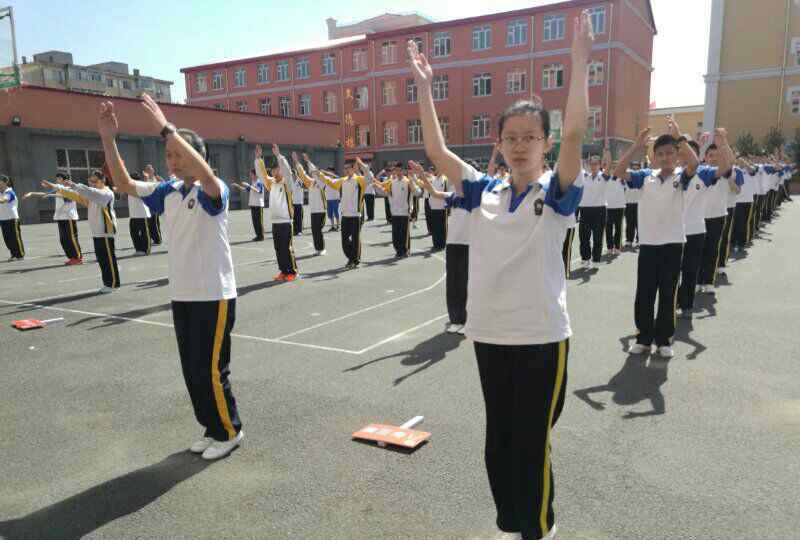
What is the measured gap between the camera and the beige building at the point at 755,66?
131ft

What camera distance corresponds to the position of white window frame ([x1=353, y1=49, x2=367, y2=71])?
5084 cm

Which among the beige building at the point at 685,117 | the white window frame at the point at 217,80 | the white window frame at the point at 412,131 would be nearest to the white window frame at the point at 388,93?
the white window frame at the point at 412,131

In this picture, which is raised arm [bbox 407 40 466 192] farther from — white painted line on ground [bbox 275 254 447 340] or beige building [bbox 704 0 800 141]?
beige building [bbox 704 0 800 141]

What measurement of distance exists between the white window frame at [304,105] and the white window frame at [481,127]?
16383mm

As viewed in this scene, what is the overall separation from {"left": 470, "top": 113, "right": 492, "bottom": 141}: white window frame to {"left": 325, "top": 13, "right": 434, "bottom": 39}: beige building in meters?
Result: 20.6

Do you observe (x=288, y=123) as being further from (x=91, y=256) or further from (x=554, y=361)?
(x=554, y=361)

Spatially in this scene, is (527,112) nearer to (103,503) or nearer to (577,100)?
(577,100)

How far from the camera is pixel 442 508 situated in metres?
3.39

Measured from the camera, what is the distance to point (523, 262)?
2637mm

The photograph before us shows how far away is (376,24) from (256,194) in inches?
2130

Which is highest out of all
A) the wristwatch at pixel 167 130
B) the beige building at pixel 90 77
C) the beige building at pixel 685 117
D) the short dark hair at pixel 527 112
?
the beige building at pixel 90 77

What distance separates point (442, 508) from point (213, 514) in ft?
4.34

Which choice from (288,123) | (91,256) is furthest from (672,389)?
(288,123)

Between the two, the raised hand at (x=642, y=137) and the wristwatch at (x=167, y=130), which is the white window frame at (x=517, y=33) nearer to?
the raised hand at (x=642, y=137)
